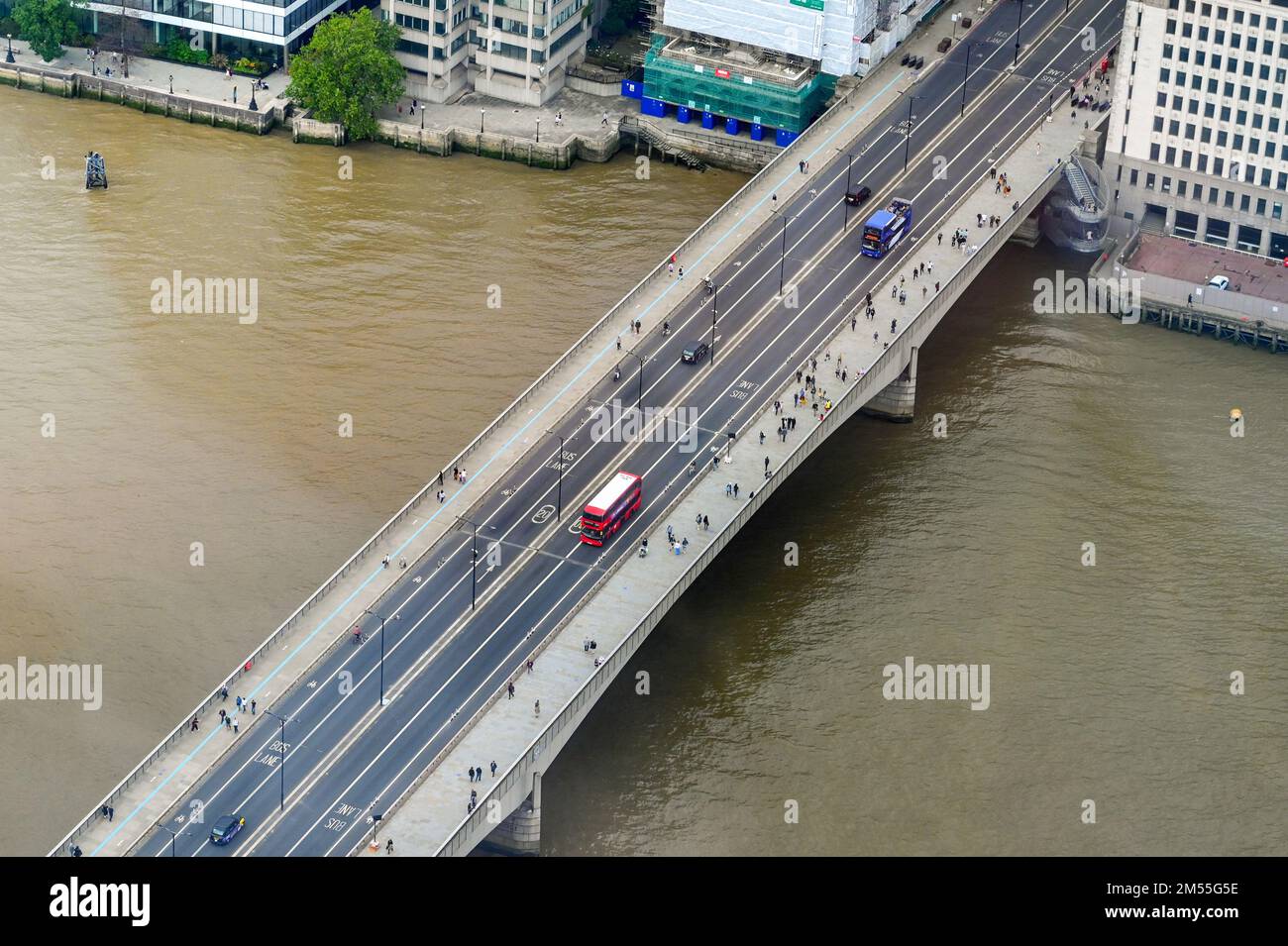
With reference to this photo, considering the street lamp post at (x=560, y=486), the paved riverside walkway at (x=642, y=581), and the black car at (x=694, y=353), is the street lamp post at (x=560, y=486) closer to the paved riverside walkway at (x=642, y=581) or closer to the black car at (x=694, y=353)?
the paved riverside walkway at (x=642, y=581)

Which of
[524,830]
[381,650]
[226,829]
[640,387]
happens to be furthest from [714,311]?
[226,829]

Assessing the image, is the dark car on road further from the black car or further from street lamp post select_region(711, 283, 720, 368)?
street lamp post select_region(711, 283, 720, 368)

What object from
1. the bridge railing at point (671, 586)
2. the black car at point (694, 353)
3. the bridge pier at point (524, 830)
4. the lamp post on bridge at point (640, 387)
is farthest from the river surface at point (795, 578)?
the black car at point (694, 353)

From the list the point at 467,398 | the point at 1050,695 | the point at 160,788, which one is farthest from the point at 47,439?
the point at 1050,695

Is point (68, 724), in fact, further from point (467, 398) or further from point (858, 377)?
point (858, 377)

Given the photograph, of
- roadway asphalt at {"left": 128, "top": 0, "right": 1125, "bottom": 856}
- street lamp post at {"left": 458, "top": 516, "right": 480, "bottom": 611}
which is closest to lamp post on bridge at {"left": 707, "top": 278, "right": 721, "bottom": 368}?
roadway asphalt at {"left": 128, "top": 0, "right": 1125, "bottom": 856}

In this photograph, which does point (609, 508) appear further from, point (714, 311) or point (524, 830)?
point (714, 311)
